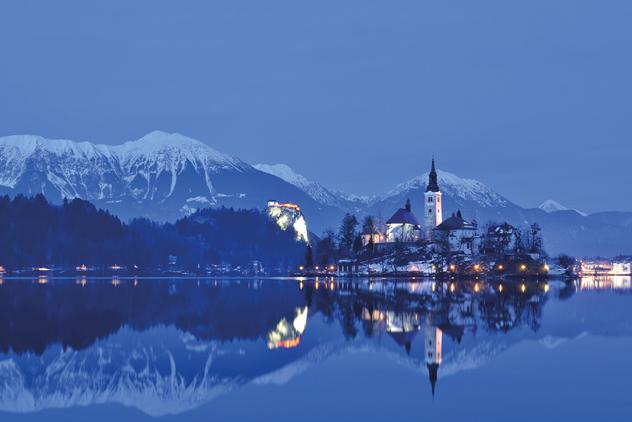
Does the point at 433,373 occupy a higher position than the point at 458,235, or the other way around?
the point at 458,235

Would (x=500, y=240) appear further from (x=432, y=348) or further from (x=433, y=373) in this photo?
(x=433, y=373)

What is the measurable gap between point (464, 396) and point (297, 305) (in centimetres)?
4764

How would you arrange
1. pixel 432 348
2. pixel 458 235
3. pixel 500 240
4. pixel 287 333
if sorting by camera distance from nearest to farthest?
pixel 432 348 < pixel 287 333 < pixel 500 240 < pixel 458 235

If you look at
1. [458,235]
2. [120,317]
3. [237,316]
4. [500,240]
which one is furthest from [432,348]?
[458,235]

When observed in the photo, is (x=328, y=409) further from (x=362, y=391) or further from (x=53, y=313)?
(x=53, y=313)

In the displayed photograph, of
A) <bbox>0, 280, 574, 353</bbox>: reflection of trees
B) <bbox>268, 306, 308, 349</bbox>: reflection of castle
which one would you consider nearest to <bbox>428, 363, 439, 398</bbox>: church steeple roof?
<bbox>0, 280, 574, 353</bbox>: reflection of trees

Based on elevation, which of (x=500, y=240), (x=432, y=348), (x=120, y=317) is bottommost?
(x=432, y=348)

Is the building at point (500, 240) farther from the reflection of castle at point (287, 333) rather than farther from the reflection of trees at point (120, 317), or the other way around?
the reflection of castle at point (287, 333)

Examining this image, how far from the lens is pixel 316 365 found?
37.8 m

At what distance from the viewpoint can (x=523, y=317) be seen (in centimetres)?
6116

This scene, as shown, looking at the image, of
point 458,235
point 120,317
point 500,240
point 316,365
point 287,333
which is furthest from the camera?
point 458,235

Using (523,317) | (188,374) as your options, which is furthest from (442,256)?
(188,374)

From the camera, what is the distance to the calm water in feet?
91.4

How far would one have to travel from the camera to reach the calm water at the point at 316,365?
27844mm
